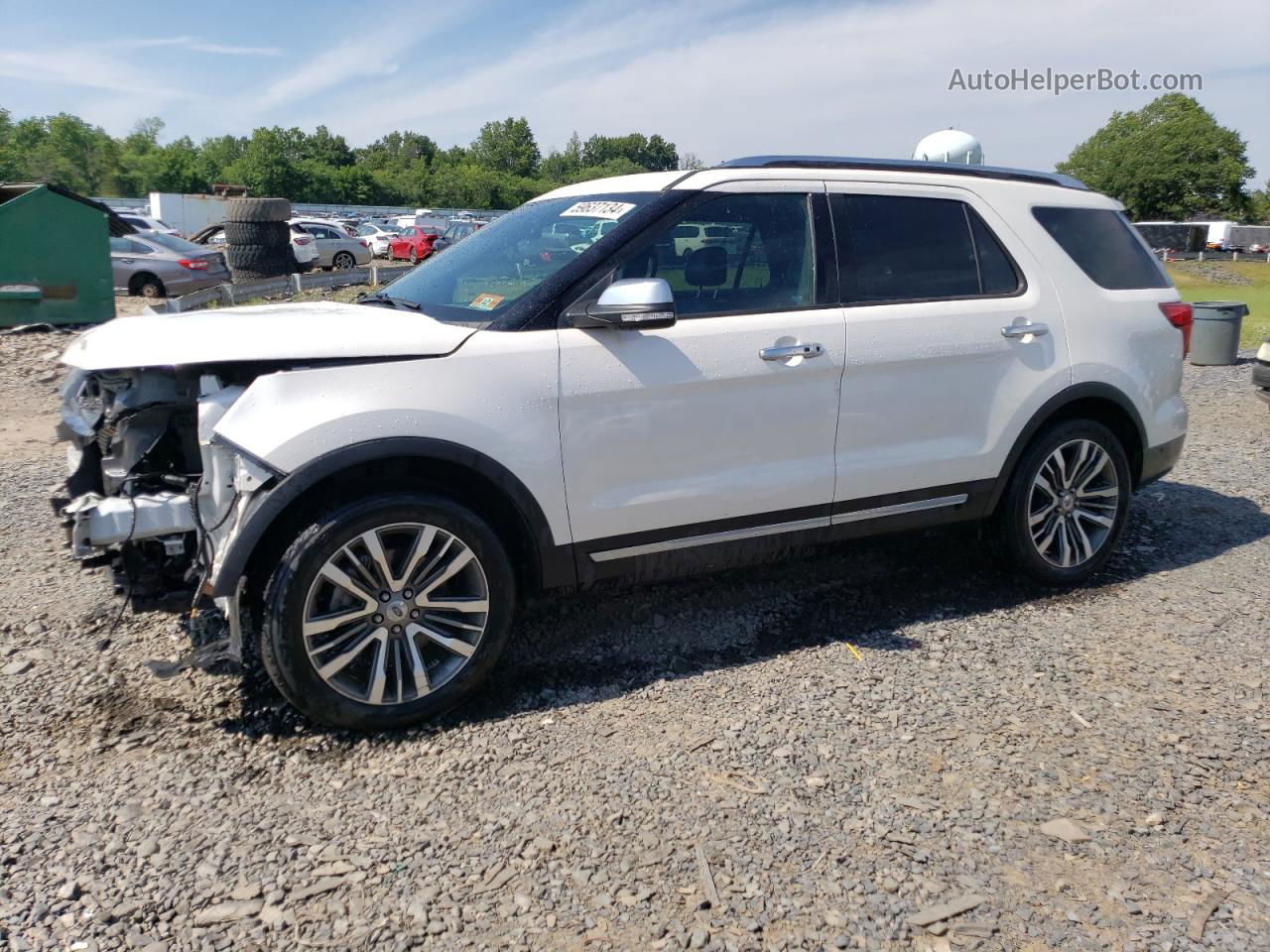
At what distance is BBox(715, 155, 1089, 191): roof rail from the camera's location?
4191 millimetres

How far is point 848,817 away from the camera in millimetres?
3039

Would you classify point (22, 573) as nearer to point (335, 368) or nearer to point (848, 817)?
point (335, 368)

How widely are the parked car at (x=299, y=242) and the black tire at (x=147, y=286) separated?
20.3 ft

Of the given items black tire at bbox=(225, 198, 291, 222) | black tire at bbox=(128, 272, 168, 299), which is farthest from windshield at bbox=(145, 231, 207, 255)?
black tire at bbox=(225, 198, 291, 222)

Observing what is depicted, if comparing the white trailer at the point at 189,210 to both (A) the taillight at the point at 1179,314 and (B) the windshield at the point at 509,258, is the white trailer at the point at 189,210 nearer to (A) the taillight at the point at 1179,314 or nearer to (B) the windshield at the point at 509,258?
(B) the windshield at the point at 509,258

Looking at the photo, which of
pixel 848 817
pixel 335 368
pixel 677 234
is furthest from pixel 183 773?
pixel 677 234

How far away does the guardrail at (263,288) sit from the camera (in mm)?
12422

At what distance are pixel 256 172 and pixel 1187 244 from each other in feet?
238

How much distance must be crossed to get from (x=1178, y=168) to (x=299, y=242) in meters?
80.5

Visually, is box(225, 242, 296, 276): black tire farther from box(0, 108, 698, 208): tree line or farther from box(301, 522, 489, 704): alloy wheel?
box(0, 108, 698, 208): tree line

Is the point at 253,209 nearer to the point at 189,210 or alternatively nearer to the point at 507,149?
the point at 189,210

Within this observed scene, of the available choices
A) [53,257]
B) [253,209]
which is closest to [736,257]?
[53,257]

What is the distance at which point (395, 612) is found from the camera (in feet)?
11.3

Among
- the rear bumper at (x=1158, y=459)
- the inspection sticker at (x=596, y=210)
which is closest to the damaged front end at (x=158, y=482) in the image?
the inspection sticker at (x=596, y=210)
